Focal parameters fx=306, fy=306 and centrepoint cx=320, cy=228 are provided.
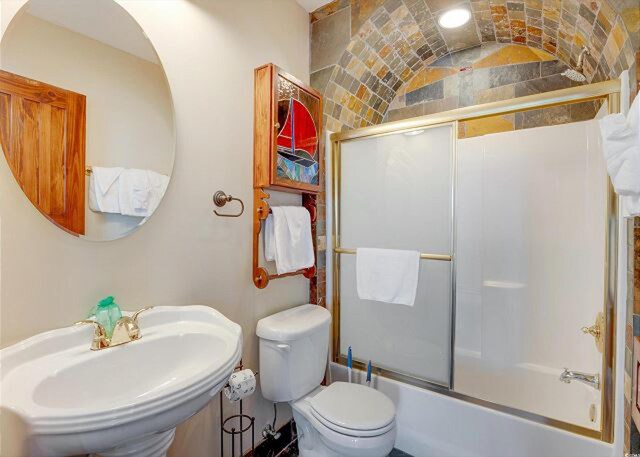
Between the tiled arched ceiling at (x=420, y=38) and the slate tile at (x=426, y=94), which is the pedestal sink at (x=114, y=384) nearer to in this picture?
the tiled arched ceiling at (x=420, y=38)

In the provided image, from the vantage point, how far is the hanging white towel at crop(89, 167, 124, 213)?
40.0 inches

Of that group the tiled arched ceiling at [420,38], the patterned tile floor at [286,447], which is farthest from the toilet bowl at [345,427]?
the tiled arched ceiling at [420,38]

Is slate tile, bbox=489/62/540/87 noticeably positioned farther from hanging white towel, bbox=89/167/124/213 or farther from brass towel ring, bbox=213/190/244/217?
hanging white towel, bbox=89/167/124/213

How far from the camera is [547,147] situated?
1.95 m

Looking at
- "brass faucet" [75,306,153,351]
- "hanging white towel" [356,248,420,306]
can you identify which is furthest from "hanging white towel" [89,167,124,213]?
"hanging white towel" [356,248,420,306]

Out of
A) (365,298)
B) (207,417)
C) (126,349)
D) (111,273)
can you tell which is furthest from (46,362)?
(365,298)

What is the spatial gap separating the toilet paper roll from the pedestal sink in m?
0.23

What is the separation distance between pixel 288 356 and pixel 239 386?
308 mm

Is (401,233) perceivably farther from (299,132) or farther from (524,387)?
(524,387)

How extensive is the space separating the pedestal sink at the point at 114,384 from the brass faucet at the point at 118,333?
0.9 inches

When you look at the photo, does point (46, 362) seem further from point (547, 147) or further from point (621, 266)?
point (547, 147)

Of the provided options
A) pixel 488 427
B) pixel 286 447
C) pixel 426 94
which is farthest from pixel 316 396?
pixel 426 94

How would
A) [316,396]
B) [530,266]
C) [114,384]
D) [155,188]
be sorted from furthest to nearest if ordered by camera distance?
1. [530,266]
2. [316,396]
3. [155,188]
4. [114,384]

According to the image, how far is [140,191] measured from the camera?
3.73ft
